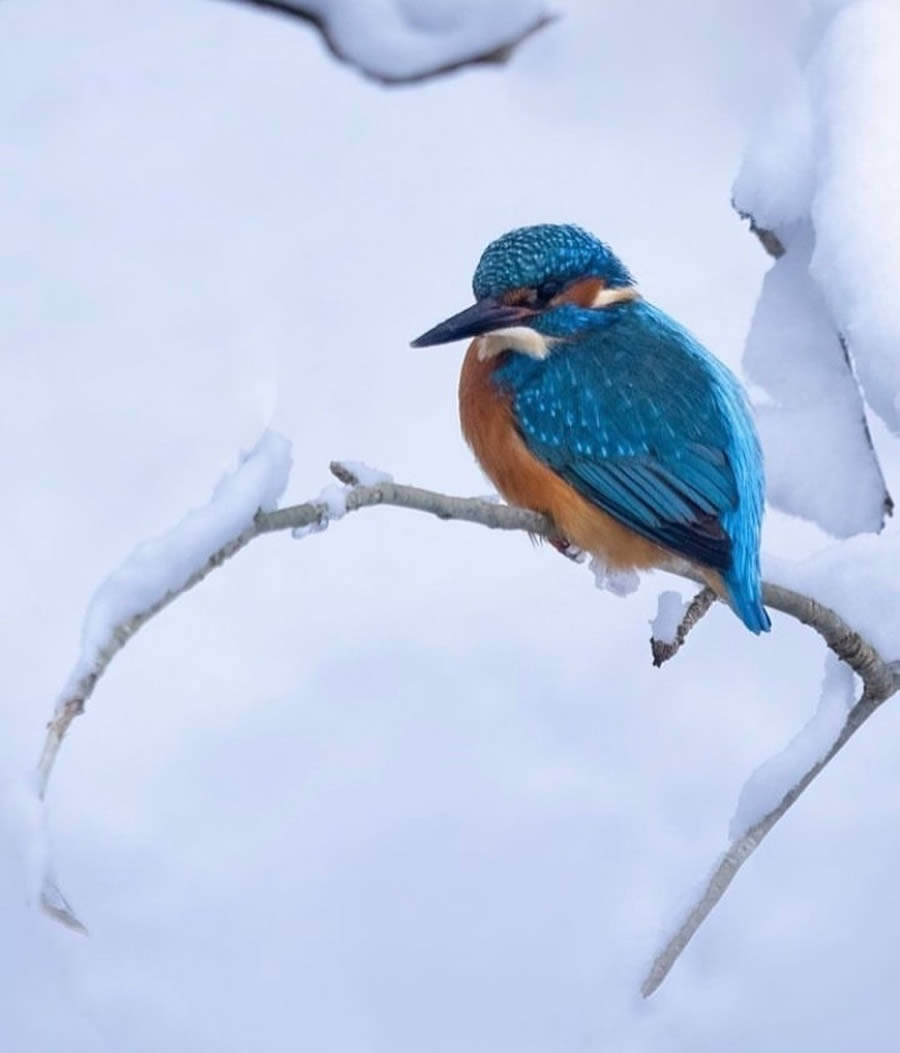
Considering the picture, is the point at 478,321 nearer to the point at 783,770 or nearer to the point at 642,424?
the point at 642,424

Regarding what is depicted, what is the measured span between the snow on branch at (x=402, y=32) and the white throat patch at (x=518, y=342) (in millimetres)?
703

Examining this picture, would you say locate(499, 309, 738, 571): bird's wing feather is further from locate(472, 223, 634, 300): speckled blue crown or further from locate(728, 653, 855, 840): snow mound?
locate(728, 653, 855, 840): snow mound

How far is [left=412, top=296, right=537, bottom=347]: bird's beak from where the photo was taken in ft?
5.68

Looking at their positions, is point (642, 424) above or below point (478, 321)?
below

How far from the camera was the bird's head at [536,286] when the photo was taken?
1.80 m

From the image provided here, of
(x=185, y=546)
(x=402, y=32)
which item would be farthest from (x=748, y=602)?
(x=402, y=32)

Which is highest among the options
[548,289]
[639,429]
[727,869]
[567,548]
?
[548,289]

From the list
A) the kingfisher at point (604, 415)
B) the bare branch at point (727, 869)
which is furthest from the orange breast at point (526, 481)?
the bare branch at point (727, 869)

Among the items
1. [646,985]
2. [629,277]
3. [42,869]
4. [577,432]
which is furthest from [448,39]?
[42,869]

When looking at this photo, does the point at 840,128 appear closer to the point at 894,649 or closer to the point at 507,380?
the point at 507,380

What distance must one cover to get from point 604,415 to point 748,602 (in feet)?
0.98

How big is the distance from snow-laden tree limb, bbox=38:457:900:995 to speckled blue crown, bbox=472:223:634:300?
23 cm

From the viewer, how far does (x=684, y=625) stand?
1737 mm

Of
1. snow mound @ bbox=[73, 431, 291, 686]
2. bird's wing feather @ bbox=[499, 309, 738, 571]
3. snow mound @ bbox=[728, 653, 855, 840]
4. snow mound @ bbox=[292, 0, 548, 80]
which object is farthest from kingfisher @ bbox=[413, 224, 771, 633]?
snow mound @ bbox=[292, 0, 548, 80]
